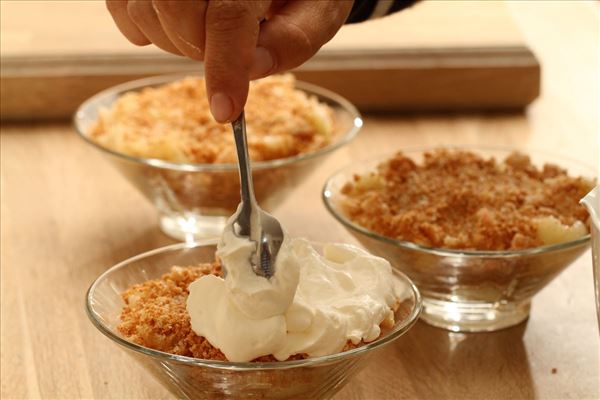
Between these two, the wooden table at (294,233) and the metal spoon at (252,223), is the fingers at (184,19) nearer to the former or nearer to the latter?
the metal spoon at (252,223)

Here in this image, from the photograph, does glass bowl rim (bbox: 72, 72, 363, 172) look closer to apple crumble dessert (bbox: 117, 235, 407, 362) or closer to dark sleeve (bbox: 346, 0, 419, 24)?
dark sleeve (bbox: 346, 0, 419, 24)

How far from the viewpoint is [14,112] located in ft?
5.90

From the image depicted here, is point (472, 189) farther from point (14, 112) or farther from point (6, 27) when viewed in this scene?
point (6, 27)

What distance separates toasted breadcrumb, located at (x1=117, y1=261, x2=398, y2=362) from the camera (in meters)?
0.95

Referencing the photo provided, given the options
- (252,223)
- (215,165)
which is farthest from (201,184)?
(252,223)

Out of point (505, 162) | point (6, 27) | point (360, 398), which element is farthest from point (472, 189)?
point (6, 27)

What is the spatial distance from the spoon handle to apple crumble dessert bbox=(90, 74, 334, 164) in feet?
1.42

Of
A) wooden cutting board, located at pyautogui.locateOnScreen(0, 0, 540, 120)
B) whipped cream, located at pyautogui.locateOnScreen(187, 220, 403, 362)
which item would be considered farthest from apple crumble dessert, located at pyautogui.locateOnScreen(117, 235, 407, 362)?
wooden cutting board, located at pyautogui.locateOnScreen(0, 0, 540, 120)

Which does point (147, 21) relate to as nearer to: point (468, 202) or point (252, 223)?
point (252, 223)

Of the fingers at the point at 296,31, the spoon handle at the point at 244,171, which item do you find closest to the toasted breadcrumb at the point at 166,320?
the spoon handle at the point at 244,171

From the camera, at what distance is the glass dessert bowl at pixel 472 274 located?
114 cm

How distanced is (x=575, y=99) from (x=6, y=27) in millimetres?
1004

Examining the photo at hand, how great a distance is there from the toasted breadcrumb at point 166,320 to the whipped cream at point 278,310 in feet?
0.04

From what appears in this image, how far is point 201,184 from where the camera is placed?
1.40 meters
